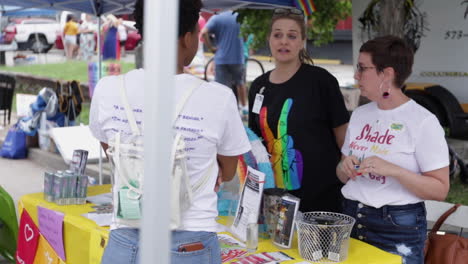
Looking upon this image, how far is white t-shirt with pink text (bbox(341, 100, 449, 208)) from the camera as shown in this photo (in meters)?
2.59

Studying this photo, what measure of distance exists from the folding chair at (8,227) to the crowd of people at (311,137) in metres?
1.68

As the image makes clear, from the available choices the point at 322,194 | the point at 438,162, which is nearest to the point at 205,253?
the point at 438,162

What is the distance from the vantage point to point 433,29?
6.94m

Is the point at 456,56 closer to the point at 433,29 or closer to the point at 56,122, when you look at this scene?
the point at 433,29

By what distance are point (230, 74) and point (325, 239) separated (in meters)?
7.52

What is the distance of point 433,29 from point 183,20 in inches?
213

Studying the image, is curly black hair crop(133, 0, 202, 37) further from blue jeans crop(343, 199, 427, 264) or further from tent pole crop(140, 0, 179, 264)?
blue jeans crop(343, 199, 427, 264)

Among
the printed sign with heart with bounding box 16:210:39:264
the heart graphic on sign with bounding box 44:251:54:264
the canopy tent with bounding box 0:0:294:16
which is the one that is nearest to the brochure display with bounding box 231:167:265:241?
the heart graphic on sign with bounding box 44:251:54:264

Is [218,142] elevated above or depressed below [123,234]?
above

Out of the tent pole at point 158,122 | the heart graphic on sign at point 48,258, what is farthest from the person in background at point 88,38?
the tent pole at point 158,122

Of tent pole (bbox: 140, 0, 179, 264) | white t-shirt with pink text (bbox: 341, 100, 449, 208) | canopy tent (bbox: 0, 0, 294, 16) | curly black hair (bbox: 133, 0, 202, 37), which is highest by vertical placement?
canopy tent (bbox: 0, 0, 294, 16)

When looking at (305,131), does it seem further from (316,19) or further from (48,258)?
(316,19)

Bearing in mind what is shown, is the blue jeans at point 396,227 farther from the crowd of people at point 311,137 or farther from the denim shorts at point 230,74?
the denim shorts at point 230,74

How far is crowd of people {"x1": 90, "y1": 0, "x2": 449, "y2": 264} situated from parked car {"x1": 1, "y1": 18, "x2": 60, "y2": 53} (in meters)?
20.5
